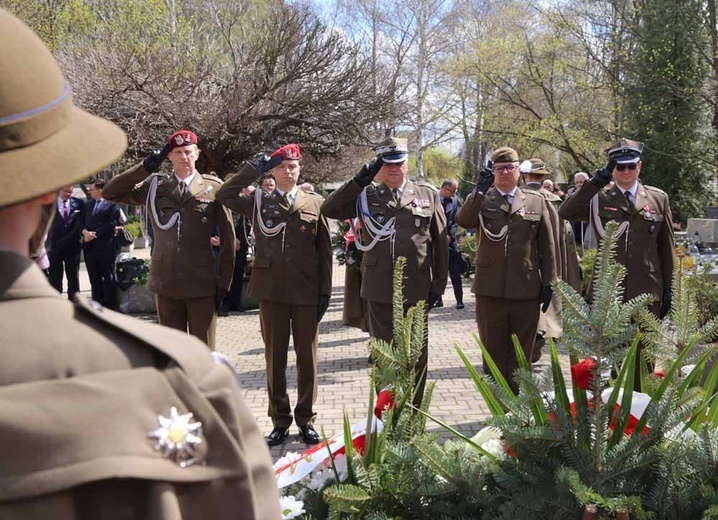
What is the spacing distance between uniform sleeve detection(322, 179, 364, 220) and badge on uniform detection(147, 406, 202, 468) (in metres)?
4.33

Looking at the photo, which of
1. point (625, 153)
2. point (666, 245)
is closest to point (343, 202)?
point (625, 153)

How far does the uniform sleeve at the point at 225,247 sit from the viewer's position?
5.64 m

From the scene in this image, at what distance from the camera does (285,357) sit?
5.51 meters

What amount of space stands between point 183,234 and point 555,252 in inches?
118

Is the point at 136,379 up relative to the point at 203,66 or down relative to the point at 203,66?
down

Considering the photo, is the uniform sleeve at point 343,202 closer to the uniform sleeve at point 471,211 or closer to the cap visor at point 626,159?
the uniform sleeve at point 471,211

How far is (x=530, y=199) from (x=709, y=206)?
1751 centimetres

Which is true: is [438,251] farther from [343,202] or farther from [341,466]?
[341,466]

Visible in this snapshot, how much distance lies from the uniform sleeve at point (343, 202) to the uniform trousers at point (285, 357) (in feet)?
2.27

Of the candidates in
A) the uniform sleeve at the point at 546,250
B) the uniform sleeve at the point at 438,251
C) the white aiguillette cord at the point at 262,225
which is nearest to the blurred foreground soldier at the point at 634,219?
the uniform sleeve at the point at 546,250

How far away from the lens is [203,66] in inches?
614

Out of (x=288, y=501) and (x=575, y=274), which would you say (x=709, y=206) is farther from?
(x=288, y=501)

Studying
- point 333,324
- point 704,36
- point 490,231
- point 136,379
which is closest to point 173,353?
point 136,379

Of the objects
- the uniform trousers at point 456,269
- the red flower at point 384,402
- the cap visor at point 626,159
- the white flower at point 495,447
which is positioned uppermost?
the cap visor at point 626,159
